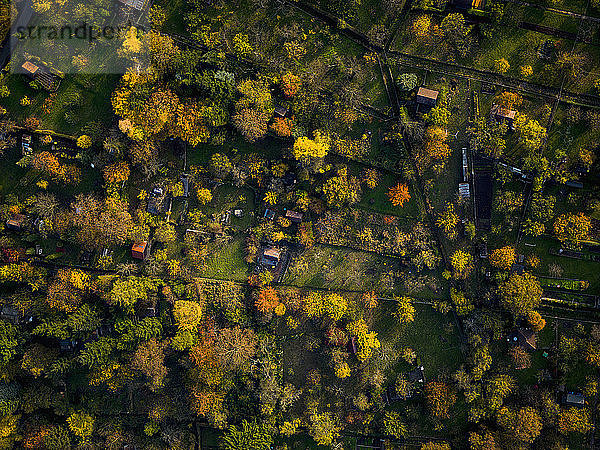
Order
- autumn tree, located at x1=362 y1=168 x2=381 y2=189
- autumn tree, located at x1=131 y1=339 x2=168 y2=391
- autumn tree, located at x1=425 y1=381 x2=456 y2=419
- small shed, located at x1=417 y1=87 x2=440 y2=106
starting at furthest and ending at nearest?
autumn tree, located at x1=362 y1=168 x2=381 y2=189 → autumn tree, located at x1=425 y1=381 x2=456 y2=419 → small shed, located at x1=417 y1=87 x2=440 y2=106 → autumn tree, located at x1=131 y1=339 x2=168 y2=391

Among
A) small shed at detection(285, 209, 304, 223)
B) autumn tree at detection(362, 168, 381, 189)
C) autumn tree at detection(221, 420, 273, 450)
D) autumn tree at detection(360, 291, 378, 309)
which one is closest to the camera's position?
autumn tree at detection(221, 420, 273, 450)

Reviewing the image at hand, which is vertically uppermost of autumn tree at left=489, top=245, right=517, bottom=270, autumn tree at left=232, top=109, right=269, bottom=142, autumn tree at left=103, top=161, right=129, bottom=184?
autumn tree at left=232, top=109, right=269, bottom=142

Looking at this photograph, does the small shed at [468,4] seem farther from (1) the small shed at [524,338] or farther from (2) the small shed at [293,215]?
(1) the small shed at [524,338]

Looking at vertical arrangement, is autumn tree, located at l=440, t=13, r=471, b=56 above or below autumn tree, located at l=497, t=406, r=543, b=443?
above

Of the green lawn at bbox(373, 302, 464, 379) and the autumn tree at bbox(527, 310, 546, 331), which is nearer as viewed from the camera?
the autumn tree at bbox(527, 310, 546, 331)

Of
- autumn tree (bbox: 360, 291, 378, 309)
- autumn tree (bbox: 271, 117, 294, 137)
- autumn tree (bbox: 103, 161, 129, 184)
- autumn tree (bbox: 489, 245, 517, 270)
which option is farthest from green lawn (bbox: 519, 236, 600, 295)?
autumn tree (bbox: 103, 161, 129, 184)

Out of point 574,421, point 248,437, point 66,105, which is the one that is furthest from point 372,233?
point 66,105

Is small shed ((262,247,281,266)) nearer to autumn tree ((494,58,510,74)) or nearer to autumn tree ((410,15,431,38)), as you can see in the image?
autumn tree ((410,15,431,38))
